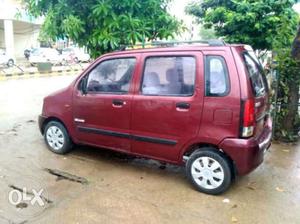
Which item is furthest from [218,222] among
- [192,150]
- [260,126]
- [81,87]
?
[81,87]

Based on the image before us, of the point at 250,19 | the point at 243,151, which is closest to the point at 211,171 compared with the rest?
the point at 243,151

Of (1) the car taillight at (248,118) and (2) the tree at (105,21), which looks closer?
(1) the car taillight at (248,118)

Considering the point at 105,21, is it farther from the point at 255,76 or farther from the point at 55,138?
the point at 255,76

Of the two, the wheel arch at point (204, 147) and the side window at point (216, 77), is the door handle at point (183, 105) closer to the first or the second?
the side window at point (216, 77)

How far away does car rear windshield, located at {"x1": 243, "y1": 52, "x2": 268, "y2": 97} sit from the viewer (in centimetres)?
371

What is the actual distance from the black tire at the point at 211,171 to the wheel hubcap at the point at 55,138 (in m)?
2.20

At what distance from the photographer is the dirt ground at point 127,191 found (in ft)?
11.0

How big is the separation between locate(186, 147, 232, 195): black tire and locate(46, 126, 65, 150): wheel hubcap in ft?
7.23

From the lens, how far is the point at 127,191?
12.8 ft

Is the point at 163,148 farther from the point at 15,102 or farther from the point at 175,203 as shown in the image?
the point at 15,102

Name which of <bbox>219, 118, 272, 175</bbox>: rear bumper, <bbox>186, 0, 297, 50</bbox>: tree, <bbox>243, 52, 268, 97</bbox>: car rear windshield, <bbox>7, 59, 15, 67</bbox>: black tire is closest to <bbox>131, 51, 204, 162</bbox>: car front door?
<bbox>219, 118, 272, 175</bbox>: rear bumper

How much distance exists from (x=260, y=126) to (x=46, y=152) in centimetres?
331

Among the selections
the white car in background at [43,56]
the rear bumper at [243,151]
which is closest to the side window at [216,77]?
the rear bumper at [243,151]

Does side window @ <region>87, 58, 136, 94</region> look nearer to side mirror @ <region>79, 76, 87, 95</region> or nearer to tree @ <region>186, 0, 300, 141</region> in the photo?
side mirror @ <region>79, 76, 87, 95</region>
